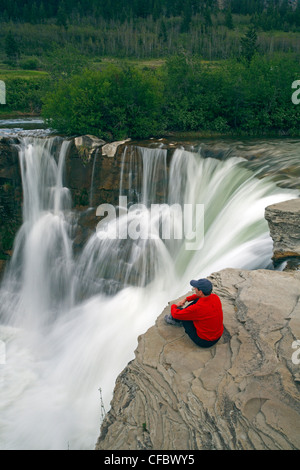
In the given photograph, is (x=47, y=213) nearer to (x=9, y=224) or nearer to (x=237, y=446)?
(x=9, y=224)

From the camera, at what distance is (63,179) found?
1667 cm

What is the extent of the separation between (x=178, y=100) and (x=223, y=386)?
66.6ft

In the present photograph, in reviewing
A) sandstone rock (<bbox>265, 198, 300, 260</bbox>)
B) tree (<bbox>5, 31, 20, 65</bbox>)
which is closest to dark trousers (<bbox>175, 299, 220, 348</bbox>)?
→ sandstone rock (<bbox>265, 198, 300, 260</bbox>)

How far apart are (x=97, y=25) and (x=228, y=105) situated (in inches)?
3548

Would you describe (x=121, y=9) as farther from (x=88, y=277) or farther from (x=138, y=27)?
(x=88, y=277)

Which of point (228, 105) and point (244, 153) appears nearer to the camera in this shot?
point (244, 153)

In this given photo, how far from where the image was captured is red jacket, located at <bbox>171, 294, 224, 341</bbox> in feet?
19.6

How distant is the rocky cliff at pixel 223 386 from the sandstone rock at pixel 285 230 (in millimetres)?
1718

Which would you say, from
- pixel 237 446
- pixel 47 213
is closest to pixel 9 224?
pixel 47 213

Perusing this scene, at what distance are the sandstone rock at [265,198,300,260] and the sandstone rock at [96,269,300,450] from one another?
5.91 feet

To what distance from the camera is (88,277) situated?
1366 centimetres

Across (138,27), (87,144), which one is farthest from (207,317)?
(138,27)

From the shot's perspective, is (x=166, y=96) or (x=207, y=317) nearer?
(x=207, y=317)

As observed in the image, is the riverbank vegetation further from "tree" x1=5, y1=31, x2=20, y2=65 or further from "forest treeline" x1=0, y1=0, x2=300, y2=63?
"forest treeline" x1=0, y1=0, x2=300, y2=63
